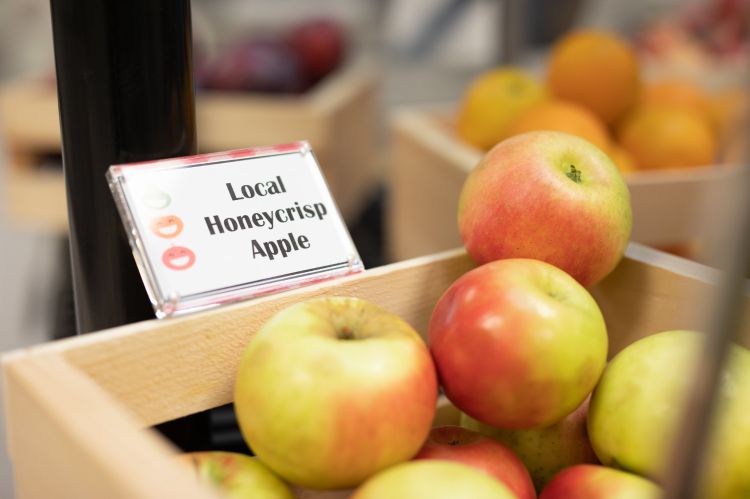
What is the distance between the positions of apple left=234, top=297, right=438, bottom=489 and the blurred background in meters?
0.25

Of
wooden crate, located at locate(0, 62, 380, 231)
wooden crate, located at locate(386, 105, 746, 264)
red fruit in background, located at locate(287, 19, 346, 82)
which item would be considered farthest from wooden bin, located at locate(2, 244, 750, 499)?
red fruit in background, located at locate(287, 19, 346, 82)

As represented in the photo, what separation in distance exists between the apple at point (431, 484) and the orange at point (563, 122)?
69cm

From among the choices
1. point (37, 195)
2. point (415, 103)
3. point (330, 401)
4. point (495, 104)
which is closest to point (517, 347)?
point (330, 401)

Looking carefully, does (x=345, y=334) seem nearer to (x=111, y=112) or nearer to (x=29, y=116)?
(x=111, y=112)

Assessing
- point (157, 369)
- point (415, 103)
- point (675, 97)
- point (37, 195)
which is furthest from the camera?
point (415, 103)

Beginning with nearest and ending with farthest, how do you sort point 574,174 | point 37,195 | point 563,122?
1. point 574,174
2. point 563,122
3. point 37,195

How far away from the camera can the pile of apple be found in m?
0.50

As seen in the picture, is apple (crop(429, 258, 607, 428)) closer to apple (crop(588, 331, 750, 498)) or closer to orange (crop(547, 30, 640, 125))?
apple (crop(588, 331, 750, 498))

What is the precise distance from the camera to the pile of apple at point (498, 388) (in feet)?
1.65

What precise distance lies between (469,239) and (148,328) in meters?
0.28

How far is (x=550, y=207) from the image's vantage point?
0.66m

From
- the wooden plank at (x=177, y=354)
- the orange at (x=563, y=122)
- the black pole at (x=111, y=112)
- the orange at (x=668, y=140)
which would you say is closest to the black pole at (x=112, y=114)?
the black pole at (x=111, y=112)

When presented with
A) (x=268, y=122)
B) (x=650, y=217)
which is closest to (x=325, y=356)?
(x=650, y=217)

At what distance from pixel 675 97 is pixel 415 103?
104cm
